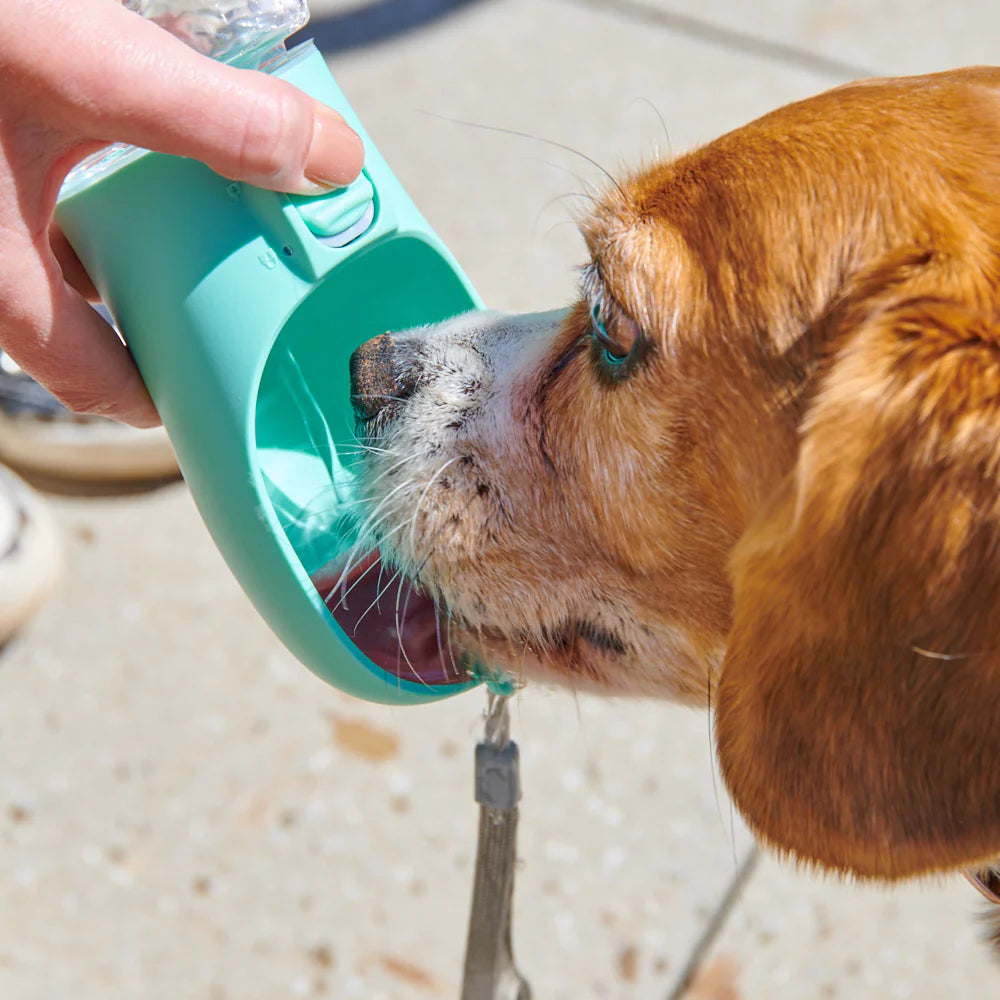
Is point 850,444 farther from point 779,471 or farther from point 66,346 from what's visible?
point 66,346

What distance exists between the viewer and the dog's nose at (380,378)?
2.28 metres

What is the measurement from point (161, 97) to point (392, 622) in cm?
103

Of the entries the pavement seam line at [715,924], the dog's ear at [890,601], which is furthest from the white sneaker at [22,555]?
the dog's ear at [890,601]

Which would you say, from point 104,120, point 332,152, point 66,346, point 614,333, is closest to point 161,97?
point 104,120

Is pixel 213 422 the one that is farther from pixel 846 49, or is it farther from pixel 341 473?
pixel 846 49

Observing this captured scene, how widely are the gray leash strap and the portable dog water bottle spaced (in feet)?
0.49

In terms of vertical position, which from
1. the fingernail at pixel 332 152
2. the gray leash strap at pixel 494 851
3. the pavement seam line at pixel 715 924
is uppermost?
the fingernail at pixel 332 152

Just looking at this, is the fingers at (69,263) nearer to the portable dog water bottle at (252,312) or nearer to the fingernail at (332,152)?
→ the portable dog water bottle at (252,312)

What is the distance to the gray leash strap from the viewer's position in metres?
2.15

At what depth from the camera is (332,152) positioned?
1.93m

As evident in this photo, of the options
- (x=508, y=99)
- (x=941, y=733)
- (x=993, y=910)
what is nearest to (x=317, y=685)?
(x=993, y=910)

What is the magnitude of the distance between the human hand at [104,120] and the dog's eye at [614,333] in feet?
1.55

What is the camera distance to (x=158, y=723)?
353 centimetres

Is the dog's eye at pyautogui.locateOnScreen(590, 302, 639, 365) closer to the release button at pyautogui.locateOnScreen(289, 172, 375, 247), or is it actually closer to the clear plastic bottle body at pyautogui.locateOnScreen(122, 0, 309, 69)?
the release button at pyautogui.locateOnScreen(289, 172, 375, 247)
